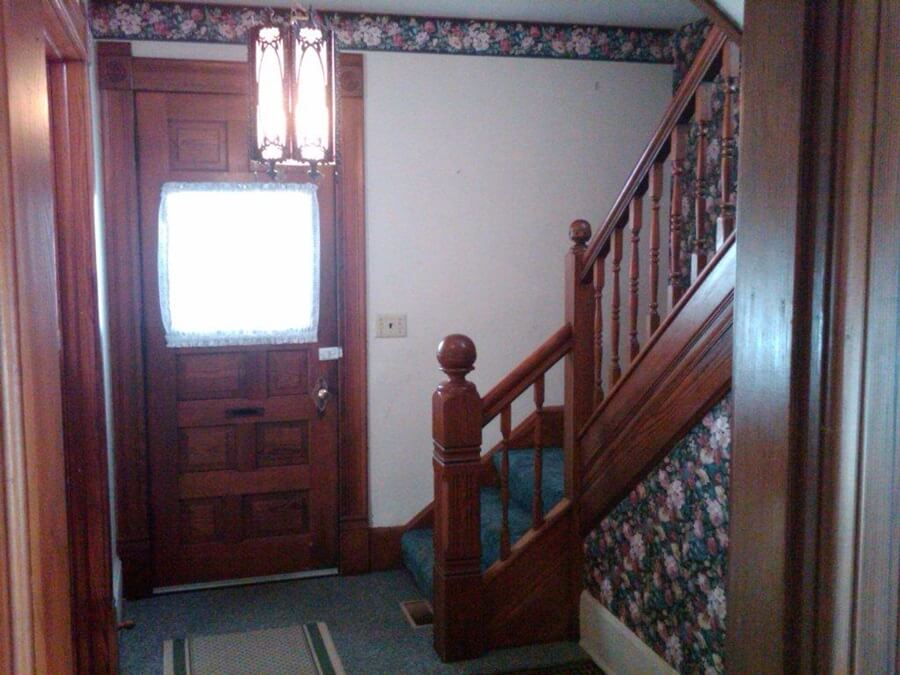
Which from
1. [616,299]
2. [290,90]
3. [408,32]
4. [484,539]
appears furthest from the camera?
[408,32]

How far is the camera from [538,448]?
117 inches

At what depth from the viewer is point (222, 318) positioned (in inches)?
145

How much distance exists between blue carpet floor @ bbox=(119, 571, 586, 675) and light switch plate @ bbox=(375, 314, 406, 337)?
1116 mm

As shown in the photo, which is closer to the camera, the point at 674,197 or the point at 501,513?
the point at 674,197

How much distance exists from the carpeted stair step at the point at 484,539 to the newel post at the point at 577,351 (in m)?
0.41

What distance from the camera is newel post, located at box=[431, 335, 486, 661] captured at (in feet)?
9.43

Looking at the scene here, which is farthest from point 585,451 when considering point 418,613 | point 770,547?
point 770,547

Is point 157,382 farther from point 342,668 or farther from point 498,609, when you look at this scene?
point 498,609

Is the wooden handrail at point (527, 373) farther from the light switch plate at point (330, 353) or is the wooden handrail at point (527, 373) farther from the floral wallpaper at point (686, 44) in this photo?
the floral wallpaper at point (686, 44)

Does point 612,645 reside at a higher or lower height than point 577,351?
lower

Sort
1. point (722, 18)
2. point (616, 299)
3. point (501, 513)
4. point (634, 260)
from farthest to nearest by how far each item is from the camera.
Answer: point (501, 513) < point (616, 299) < point (634, 260) < point (722, 18)

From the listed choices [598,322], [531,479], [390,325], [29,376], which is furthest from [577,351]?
[29,376]

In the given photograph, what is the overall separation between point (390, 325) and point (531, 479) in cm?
97

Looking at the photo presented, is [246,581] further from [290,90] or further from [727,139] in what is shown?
[727,139]
